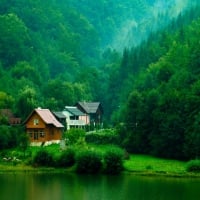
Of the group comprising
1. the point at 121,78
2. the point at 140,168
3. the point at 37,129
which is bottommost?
the point at 140,168

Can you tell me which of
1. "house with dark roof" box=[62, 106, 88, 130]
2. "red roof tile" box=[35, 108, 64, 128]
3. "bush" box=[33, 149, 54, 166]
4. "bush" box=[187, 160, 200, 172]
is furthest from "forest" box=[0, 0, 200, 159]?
"bush" box=[33, 149, 54, 166]

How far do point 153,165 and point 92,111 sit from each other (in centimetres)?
4686

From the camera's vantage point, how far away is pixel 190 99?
79.7m

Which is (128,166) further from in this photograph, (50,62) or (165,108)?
(50,62)

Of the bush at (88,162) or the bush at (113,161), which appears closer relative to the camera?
the bush at (113,161)

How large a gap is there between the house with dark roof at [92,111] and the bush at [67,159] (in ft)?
140

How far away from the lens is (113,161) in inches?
2643

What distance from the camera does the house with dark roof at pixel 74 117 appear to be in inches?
4218

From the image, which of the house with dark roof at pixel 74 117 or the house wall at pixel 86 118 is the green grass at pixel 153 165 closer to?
the house with dark roof at pixel 74 117

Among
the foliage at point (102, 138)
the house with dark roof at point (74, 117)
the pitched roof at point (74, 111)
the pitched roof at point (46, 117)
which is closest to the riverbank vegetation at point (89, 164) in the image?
the foliage at point (102, 138)

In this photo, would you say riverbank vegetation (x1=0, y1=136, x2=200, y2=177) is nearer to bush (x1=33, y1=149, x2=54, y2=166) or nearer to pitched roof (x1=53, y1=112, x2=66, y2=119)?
bush (x1=33, y1=149, x2=54, y2=166)

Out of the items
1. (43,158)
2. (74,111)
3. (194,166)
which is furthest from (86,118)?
(194,166)

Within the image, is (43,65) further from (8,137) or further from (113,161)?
(113,161)

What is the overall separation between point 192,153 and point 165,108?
857cm
